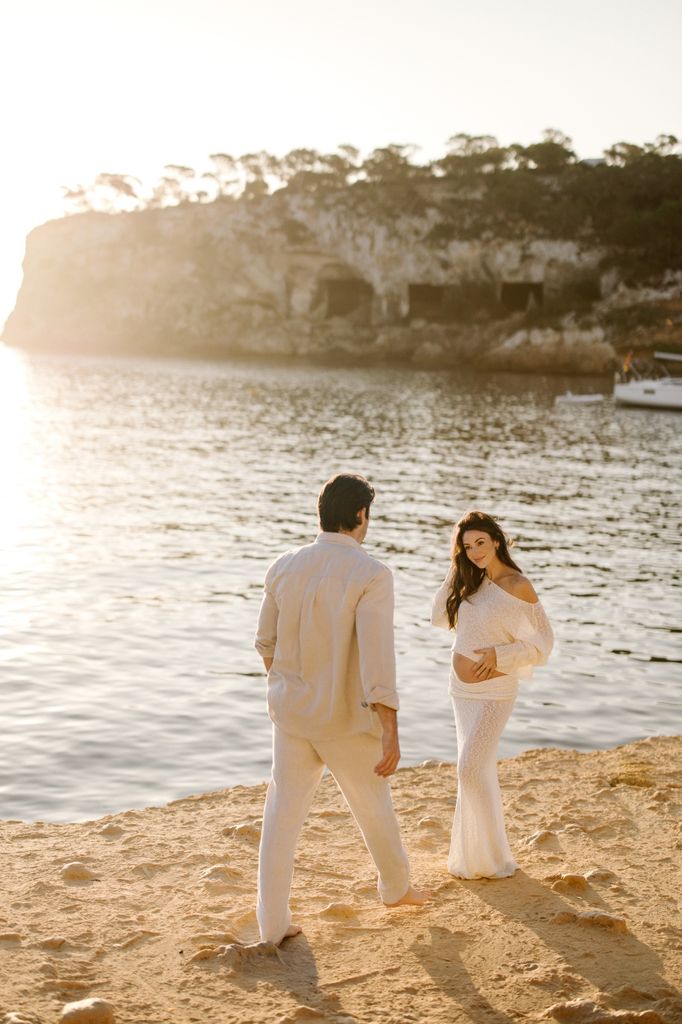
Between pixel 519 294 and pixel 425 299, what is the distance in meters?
9.22

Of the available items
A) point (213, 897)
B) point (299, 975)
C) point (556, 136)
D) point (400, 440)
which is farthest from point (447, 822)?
point (556, 136)

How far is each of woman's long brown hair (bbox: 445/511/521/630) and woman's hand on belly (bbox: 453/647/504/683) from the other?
26 centimetres

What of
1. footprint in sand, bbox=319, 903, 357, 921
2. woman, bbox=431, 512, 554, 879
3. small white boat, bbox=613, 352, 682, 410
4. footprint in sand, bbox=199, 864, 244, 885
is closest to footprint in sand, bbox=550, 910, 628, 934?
woman, bbox=431, 512, 554, 879

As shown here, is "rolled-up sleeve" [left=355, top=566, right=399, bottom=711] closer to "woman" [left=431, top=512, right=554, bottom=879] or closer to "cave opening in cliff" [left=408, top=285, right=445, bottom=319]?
"woman" [left=431, top=512, right=554, bottom=879]

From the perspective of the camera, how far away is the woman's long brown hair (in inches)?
238

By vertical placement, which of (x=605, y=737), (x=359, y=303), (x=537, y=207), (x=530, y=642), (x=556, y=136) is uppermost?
(x=556, y=136)

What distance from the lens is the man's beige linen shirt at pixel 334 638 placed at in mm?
5035

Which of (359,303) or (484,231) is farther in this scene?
(359,303)

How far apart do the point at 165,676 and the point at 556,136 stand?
119 meters

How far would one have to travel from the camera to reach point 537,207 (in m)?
108

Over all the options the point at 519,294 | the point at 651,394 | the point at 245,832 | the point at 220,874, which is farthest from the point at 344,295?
the point at 220,874

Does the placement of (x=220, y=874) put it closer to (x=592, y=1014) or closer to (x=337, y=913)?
(x=337, y=913)

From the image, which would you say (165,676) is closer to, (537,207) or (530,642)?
(530,642)

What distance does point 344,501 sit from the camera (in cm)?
512
